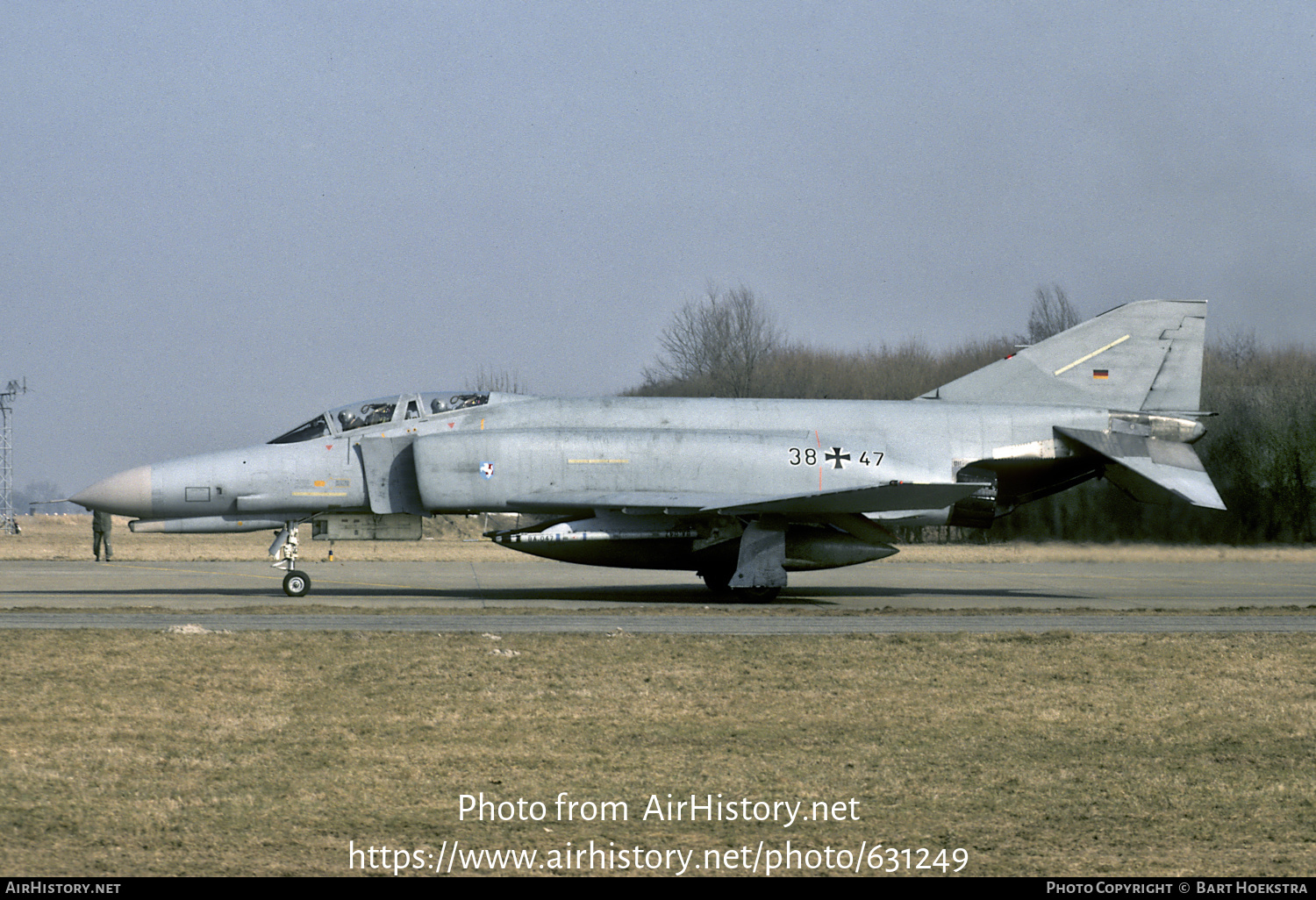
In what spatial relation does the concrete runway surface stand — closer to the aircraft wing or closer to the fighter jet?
the fighter jet

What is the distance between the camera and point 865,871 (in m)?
4.66

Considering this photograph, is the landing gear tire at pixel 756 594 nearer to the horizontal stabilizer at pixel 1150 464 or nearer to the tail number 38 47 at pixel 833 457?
the tail number 38 47 at pixel 833 457

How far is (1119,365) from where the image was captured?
19312mm

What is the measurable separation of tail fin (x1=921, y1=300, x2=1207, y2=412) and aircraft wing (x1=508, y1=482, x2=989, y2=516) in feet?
9.89

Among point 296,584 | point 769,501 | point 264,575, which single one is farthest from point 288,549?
point 769,501

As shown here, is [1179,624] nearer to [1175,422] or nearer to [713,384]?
[1175,422]

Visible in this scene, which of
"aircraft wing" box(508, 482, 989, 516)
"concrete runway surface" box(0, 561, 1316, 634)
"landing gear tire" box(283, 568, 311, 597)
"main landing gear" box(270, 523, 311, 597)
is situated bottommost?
"concrete runway surface" box(0, 561, 1316, 634)

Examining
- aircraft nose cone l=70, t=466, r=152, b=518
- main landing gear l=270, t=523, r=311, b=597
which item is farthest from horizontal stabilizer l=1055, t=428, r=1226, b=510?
aircraft nose cone l=70, t=466, r=152, b=518

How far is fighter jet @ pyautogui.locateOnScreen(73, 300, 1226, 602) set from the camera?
17.0 metres

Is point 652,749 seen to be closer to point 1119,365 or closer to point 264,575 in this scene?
point 1119,365

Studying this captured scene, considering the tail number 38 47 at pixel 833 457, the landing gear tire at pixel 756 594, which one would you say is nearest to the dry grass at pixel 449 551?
the landing gear tire at pixel 756 594

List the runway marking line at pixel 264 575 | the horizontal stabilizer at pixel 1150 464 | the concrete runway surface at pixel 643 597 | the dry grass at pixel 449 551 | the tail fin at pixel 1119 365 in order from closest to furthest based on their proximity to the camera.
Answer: the concrete runway surface at pixel 643 597
the horizontal stabilizer at pixel 1150 464
the tail fin at pixel 1119 365
the runway marking line at pixel 264 575
the dry grass at pixel 449 551

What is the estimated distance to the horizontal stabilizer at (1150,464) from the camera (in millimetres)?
18078

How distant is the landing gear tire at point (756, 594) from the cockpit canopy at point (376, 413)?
15.6ft
